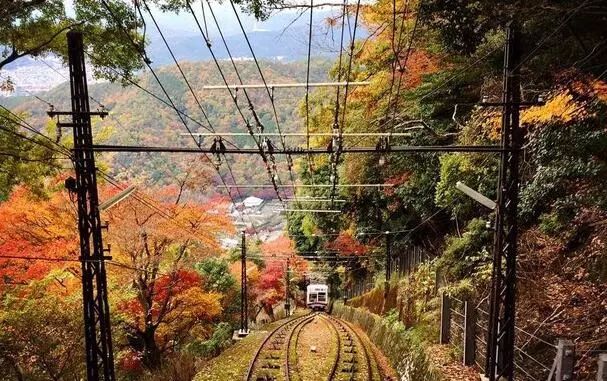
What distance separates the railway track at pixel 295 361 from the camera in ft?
41.2

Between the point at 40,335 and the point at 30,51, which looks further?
the point at 40,335

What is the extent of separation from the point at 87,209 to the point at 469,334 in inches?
284

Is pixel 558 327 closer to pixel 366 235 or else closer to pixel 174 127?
pixel 366 235

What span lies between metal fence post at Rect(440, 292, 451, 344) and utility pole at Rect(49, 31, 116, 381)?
6.95 meters

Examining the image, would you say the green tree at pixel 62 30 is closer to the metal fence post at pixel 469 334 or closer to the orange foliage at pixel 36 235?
the orange foliage at pixel 36 235

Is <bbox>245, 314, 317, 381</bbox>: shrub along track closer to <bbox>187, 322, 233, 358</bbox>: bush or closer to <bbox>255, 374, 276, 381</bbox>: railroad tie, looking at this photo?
<bbox>255, 374, 276, 381</bbox>: railroad tie

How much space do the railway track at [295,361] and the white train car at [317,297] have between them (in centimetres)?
1368

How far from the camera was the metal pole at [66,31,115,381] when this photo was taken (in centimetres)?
681

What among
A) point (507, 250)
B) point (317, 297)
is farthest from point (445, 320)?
point (317, 297)

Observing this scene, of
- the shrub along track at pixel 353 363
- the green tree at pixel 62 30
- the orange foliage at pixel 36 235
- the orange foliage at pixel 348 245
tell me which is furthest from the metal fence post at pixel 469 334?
the orange foliage at pixel 348 245

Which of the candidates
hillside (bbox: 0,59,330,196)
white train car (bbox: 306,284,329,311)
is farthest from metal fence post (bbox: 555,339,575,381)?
hillside (bbox: 0,59,330,196)

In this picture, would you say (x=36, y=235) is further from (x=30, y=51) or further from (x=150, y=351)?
(x=30, y=51)

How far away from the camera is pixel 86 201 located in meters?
7.17

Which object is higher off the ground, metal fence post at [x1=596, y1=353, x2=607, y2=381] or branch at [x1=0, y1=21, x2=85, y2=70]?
branch at [x1=0, y1=21, x2=85, y2=70]
